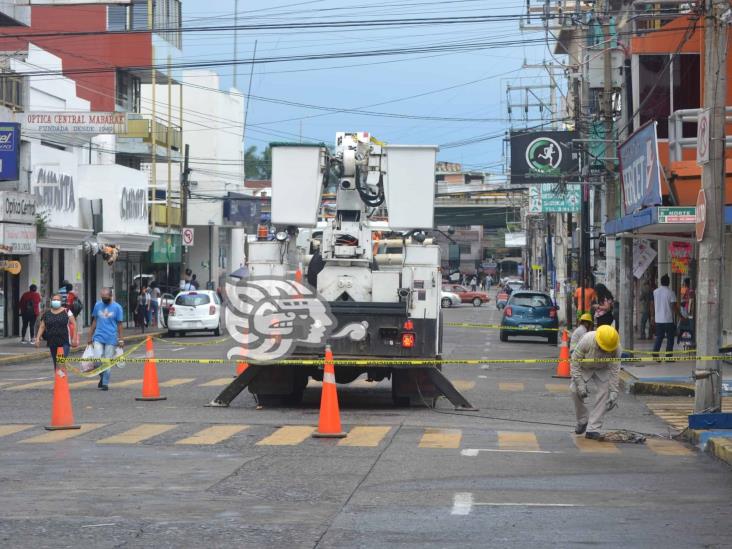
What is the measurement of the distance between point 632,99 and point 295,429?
21.4 meters

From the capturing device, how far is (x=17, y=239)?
38.6 m

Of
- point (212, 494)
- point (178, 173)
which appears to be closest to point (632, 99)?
point (212, 494)

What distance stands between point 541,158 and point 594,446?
78.4ft

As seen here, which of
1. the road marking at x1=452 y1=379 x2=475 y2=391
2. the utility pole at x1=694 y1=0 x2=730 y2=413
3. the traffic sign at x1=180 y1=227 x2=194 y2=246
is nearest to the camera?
the utility pole at x1=694 y1=0 x2=730 y2=413

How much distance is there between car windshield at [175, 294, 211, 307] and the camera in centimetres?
4572

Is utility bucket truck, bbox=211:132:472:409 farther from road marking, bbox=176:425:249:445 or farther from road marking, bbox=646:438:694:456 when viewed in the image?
road marking, bbox=646:438:694:456

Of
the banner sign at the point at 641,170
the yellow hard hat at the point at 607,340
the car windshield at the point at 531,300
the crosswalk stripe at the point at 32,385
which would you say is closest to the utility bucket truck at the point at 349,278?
the yellow hard hat at the point at 607,340

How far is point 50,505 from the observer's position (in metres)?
10.5

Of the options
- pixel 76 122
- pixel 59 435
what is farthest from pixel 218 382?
pixel 76 122

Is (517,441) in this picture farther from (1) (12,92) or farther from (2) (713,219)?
(1) (12,92)

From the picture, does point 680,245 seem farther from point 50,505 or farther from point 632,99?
point 50,505

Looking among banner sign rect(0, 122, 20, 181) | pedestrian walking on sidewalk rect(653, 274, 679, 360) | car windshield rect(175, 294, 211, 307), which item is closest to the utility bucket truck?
pedestrian walking on sidewalk rect(653, 274, 679, 360)

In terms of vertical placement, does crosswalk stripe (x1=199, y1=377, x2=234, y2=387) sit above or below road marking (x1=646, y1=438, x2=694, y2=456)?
below

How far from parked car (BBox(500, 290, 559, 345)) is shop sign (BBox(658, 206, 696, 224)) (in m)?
17.8
